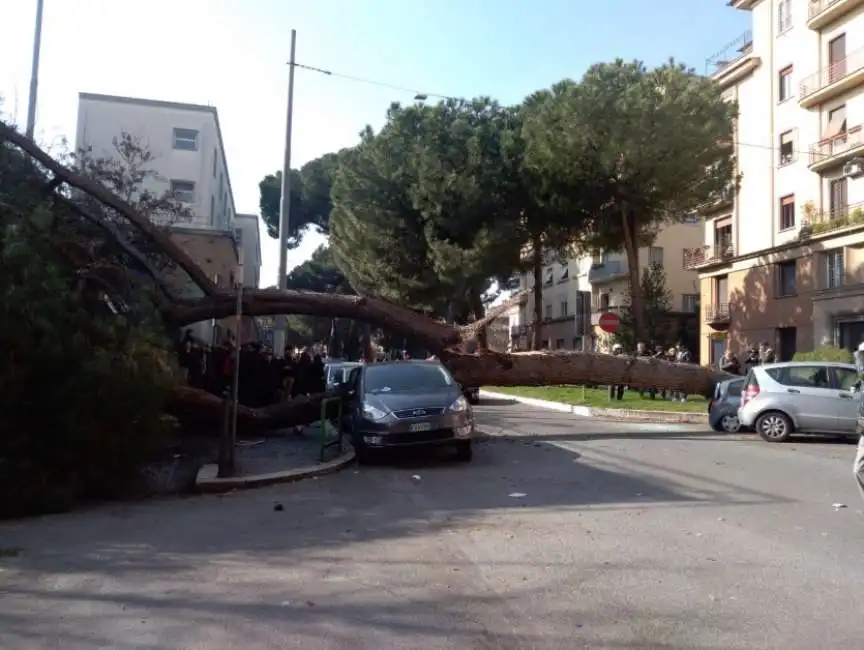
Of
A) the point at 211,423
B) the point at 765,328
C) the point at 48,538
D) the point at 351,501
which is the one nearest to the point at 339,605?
the point at 48,538

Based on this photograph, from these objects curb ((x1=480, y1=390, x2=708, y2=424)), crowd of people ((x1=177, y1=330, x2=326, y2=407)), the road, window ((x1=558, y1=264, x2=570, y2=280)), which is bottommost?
the road

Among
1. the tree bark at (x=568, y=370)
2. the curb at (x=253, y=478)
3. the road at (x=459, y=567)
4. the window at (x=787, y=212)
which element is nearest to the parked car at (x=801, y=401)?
the tree bark at (x=568, y=370)

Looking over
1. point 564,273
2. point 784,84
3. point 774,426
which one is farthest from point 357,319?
point 564,273

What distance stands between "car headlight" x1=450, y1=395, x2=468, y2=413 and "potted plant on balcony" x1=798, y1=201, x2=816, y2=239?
26.3 meters

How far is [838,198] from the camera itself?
33594mm

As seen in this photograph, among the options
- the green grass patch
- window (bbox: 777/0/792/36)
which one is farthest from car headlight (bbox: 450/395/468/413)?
window (bbox: 777/0/792/36)

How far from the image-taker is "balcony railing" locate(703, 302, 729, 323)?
4108 cm

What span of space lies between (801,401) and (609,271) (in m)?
41.0

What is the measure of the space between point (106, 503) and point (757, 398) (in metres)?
11.3

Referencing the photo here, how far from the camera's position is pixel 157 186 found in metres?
40.2

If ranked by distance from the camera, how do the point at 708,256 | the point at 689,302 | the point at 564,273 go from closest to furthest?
the point at 708,256 → the point at 689,302 → the point at 564,273

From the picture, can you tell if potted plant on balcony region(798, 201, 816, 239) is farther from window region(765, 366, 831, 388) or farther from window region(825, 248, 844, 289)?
window region(765, 366, 831, 388)

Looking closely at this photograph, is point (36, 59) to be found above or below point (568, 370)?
above

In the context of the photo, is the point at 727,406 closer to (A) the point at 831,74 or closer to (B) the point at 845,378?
(B) the point at 845,378
